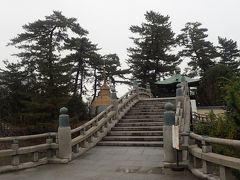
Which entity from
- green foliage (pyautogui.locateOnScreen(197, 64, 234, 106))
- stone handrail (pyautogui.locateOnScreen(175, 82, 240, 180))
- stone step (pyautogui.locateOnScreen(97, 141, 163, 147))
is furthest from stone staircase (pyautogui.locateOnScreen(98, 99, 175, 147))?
green foliage (pyautogui.locateOnScreen(197, 64, 234, 106))

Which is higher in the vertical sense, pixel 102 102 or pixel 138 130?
pixel 102 102

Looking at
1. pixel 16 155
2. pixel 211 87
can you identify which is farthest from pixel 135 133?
pixel 211 87

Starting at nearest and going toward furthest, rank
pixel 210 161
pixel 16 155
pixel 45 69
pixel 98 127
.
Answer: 1. pixel 210 161
2. pixel 16 155
3. pixel 98 127
4. pixel 45 69

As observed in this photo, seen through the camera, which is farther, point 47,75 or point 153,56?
point 153,56

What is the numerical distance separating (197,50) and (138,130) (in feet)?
108

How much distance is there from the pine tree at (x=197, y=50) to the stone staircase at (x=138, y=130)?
87.4ft

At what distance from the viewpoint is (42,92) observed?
947 inches

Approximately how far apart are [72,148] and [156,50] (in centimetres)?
3026

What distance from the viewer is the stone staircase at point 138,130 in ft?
46.0

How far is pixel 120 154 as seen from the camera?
1189 cm

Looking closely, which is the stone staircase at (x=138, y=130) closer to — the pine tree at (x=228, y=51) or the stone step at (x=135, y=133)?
the stone step at (x=135, y=133)

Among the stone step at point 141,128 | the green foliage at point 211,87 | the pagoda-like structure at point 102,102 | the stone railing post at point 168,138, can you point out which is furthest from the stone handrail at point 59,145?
the green foliage at point 211,87

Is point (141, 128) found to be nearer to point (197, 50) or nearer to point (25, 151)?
point (25, 151)

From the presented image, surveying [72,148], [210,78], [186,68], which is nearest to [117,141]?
[72,148]
